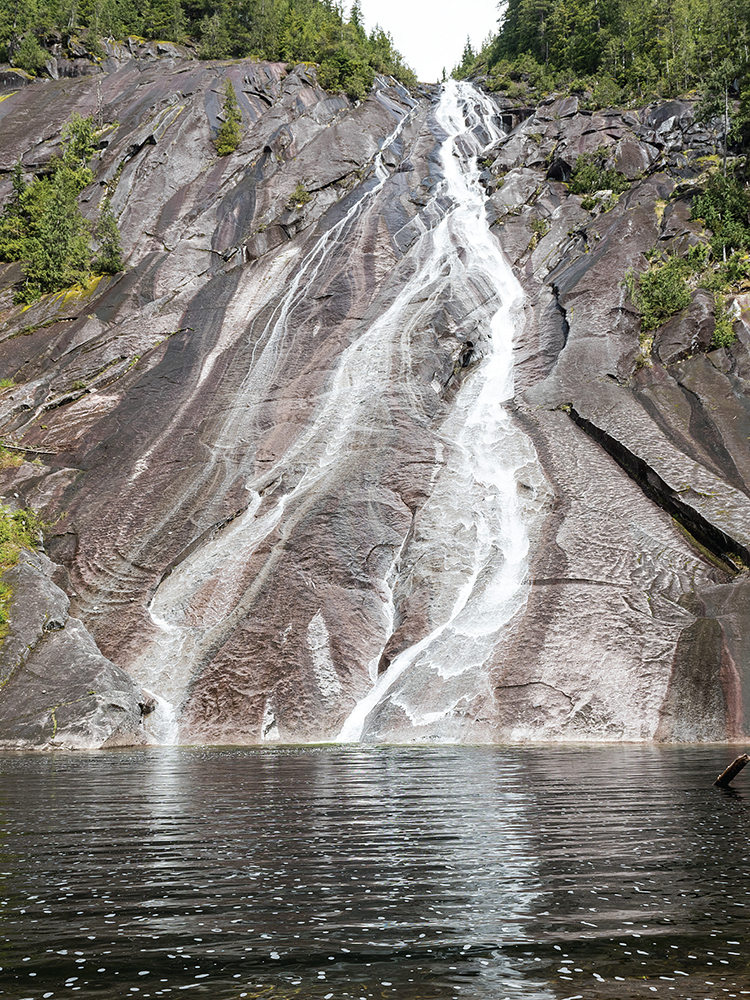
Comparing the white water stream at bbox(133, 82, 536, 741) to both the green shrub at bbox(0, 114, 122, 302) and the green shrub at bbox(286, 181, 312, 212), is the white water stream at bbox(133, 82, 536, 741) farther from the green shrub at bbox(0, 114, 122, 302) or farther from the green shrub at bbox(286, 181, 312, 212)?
the green shrub at bbox(0, 114, 122, 302)

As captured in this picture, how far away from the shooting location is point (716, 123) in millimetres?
59531

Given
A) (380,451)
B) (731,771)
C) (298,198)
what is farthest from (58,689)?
(298,198)

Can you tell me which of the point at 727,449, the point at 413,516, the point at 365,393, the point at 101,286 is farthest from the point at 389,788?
the point at 101,286

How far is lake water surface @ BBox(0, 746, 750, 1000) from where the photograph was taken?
15.5 feet

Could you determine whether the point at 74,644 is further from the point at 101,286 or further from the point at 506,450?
the point at 101,286

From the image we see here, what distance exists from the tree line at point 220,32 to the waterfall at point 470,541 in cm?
3858

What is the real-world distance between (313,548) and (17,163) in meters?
54.9

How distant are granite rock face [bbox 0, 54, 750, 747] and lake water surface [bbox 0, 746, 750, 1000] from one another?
38.2 ft

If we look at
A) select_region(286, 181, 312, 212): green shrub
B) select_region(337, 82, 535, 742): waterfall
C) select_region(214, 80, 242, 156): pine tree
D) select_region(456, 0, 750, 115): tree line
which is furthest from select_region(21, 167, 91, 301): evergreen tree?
select_region(456, 0, 750, 115): tree line

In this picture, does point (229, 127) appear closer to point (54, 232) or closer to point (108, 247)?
point (108, 247)

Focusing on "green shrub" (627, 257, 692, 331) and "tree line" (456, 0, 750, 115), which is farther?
"tree line" (456, 0, 750, 115)

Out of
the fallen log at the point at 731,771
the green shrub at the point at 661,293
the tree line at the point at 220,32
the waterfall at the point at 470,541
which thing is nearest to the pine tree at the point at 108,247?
the waterfall at the point at 470,541

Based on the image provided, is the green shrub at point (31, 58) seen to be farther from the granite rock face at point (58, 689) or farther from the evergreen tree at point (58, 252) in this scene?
the granite rock face at point (58, 689)

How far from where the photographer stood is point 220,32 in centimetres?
8681
